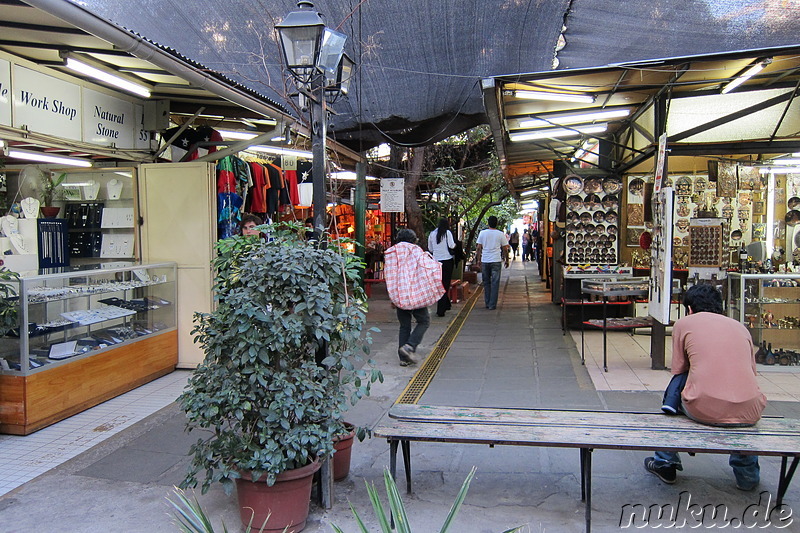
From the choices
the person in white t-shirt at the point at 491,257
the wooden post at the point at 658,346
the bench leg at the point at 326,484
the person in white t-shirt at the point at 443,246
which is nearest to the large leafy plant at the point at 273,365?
the bench leg at the point at 326,484

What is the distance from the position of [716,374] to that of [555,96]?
4.83m

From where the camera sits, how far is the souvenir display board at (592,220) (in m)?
10.1

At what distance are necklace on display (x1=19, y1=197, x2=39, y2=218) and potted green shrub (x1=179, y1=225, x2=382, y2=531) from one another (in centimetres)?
420

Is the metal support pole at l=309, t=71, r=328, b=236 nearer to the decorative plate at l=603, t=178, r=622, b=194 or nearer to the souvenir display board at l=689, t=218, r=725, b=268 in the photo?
the souvenir display board at l=689, t=218, r=725, b=268

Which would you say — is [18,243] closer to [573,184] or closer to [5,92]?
[5,92]

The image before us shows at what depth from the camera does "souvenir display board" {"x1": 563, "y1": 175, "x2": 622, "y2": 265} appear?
10117 millimetres

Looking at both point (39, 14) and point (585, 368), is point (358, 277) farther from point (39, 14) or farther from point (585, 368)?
point (585, 368)

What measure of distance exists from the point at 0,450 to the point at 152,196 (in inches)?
128

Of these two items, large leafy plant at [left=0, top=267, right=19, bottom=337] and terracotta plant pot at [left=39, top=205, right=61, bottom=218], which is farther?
terracotta plant pot at [left=39, top=205, right=61, bottom=218]

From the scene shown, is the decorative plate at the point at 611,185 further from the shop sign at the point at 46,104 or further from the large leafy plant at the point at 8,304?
the large leafy plant at the point at 8,304

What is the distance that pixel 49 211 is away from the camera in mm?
7031

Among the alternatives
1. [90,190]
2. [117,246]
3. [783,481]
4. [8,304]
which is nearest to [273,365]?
[8,304]

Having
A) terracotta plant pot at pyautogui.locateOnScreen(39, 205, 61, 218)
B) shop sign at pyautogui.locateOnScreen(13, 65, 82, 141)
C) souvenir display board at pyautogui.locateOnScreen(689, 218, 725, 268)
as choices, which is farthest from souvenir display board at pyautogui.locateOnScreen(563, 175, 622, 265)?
terracotta plant pot at pyautogui.locateOnScreen(39, 205, 61, 218)

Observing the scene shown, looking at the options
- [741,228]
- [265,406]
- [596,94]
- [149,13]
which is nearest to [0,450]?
[265,406]
